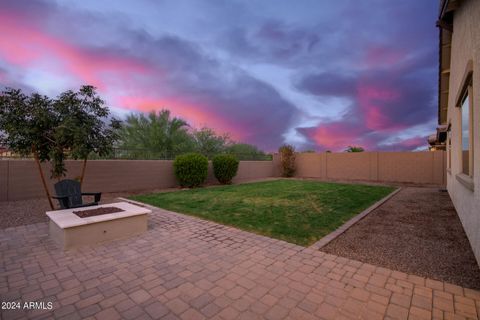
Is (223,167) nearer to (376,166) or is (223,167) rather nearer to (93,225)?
(93,225)

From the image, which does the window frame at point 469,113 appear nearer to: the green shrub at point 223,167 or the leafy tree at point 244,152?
the green shrub at point 223,167

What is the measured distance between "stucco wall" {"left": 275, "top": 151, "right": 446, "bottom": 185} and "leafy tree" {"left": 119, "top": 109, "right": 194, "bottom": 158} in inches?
349

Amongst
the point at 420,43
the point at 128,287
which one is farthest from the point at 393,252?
the point at 420,43

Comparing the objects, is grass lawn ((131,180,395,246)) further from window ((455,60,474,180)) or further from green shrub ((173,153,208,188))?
green shrub ((173,153,208,188))

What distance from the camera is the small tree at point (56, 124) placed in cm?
490

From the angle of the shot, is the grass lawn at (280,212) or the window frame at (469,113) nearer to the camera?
the window frame at (469,113)

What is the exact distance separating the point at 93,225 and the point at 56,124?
122 inches

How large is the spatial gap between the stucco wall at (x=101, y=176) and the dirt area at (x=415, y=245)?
8.37 metres

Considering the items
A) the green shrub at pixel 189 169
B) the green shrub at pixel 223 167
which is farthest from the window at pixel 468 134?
the green shrub at pixel 223 167

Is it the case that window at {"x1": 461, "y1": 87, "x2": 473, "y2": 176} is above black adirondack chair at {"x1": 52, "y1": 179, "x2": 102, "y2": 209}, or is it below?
above

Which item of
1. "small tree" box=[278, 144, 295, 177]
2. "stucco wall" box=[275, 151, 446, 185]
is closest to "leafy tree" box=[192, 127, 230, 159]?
"small tree" box=[278, 144, 295, 177]

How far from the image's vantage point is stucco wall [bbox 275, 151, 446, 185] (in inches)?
492

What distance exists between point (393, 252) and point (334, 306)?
1.91 m

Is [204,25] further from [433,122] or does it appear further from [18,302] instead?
[433,122]
